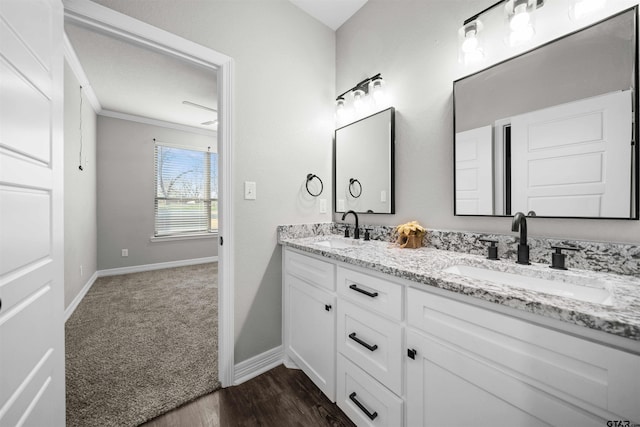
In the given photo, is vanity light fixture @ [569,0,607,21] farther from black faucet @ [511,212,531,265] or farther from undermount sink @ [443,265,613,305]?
undermount sink @ [443,265,613,305]

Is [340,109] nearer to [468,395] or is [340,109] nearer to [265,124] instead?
[265,124]

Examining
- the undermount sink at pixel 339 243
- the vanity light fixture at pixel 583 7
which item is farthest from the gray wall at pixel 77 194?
the vanity light fixture at pixel 583 7

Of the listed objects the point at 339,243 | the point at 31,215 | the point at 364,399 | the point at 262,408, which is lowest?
the point at 262,408

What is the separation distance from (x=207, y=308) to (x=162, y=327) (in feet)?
1.60

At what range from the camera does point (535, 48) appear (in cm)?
111

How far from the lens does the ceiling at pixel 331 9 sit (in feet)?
6.32

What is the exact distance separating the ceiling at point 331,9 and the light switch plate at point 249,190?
4.76ft

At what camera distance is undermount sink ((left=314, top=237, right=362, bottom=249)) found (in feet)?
5.80

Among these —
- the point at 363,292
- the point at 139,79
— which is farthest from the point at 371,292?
the point at 139,79

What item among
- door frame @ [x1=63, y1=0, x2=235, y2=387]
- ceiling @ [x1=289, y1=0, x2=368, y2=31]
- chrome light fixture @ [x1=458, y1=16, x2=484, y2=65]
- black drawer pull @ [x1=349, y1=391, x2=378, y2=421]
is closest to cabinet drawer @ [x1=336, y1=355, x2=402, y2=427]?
black drawer pull @ [x1=349, y1=391, x2=378, y2=421]

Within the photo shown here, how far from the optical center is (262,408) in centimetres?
142

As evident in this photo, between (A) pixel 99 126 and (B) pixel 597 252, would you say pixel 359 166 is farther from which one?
(A) pixel 99 126

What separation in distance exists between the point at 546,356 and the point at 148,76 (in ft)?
13.0

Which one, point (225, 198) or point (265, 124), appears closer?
point (225, 198)
